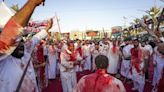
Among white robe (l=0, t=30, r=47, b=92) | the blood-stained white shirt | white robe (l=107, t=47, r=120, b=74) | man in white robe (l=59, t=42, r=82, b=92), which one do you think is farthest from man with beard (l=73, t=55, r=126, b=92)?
white robe (l=107, t=47, r=120, b=74)

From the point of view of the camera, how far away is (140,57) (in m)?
12.4

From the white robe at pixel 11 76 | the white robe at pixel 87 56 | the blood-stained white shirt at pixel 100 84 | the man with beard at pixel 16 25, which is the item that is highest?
the man with beard at pixel 16 25

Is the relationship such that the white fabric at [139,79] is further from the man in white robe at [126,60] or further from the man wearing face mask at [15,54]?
the man wearing face mask at [15,54]

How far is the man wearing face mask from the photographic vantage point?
223cm

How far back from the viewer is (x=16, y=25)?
228cm

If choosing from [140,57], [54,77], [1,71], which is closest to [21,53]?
[1,71]

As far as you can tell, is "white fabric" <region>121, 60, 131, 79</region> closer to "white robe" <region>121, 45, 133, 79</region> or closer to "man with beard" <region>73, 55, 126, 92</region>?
"white robe" <region>121, 45, 133, 79</region>

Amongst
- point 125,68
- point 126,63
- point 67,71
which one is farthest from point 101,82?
point 125,68

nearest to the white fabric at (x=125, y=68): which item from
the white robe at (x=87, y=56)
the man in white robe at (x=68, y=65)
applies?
the white robe at (x=87, y=56)

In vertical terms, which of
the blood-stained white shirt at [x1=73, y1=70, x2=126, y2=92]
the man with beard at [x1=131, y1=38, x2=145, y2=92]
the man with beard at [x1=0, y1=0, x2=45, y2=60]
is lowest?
the man with beard at [x1=131, y1=38, x2=145, y2=92]

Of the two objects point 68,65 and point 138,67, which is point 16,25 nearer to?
point 68,65

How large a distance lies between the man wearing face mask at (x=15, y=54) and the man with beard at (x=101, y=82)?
0.89m

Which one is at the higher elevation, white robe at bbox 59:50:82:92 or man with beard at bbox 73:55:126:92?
man with beard at bbox 73:55:126:92

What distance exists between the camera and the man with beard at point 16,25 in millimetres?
2197
